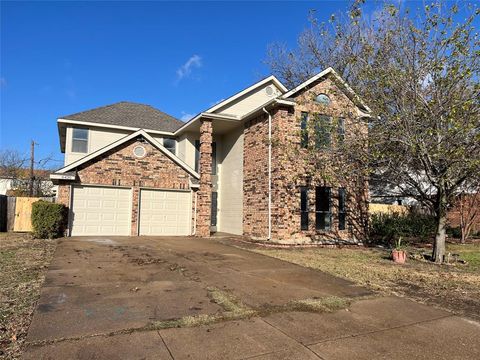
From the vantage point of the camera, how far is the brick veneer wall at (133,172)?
15.9 m

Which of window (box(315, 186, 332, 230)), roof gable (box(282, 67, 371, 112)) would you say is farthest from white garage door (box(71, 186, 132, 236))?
roof gable (box(282, 67, 371, 112))

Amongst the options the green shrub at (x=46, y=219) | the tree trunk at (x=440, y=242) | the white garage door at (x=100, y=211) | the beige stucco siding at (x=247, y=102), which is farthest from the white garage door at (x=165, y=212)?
the tree trunk at (x=440, y=242)

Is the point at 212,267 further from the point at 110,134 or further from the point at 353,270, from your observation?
the point at 110,134

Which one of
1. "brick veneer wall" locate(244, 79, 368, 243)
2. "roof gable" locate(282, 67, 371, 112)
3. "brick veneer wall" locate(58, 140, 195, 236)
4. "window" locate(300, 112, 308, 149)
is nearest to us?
"roof gable" locate(282, 67, 371, 112)

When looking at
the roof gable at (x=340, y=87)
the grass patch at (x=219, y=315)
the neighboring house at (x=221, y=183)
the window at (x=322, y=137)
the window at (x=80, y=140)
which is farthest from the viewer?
the window at (x=80, y=140)

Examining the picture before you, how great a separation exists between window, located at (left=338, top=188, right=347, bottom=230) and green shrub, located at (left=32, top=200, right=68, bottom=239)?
37.2 ft

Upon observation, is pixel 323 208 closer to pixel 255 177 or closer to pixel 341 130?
pixel 255 177

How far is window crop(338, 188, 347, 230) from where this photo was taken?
16109mm

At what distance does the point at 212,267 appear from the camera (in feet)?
30.1

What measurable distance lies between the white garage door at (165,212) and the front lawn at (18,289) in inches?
209

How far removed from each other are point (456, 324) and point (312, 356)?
8.63 ft

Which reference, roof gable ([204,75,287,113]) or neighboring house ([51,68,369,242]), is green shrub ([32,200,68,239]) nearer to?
neighboring house ([51,68,369,242])

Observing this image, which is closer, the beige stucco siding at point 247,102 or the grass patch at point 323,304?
the grass patch at point 323,304

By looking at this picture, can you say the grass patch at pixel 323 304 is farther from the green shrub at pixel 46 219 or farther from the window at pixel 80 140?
the window at pixel 80 140
